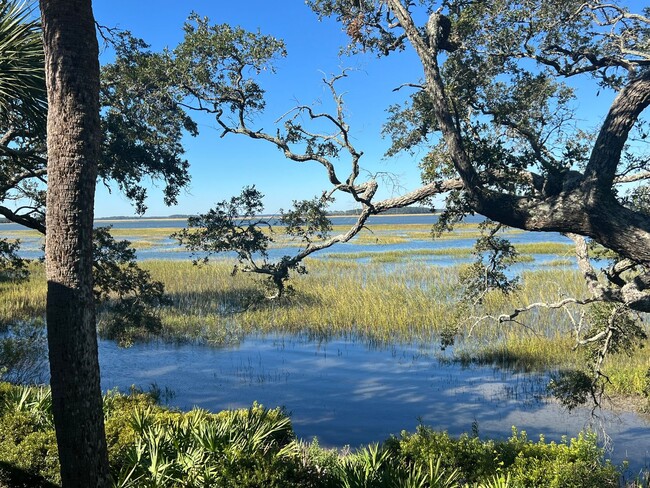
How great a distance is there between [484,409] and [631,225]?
7602 millimetres

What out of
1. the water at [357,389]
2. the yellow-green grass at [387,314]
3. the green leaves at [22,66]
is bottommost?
the water at [357,389]

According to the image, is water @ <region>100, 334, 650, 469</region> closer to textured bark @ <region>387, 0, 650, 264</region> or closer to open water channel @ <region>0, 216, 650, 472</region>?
open water channel @ <region>0, 216, 650, 472</region>

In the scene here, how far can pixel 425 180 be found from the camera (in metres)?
8.05

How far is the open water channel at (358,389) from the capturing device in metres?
11.3

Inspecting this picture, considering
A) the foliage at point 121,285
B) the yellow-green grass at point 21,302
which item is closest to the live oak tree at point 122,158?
the foliage at point 121,285

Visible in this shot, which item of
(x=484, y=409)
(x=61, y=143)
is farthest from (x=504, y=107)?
(x=484, y=409)

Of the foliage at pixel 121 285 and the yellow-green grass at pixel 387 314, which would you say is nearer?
the foliage at pixel 121 285

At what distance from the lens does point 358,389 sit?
45.4ft

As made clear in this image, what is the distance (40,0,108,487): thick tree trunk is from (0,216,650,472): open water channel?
23.3 ft

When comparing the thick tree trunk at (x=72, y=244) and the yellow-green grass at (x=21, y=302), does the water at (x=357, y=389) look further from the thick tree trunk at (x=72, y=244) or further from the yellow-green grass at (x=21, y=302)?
the thick tree trunk at (x=72, y=244)

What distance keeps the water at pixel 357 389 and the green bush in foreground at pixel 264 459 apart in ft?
14.3

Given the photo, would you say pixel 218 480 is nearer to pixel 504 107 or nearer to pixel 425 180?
pixel 425 180

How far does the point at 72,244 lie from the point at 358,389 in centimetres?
1077

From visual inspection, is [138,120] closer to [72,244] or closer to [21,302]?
[72,244]
